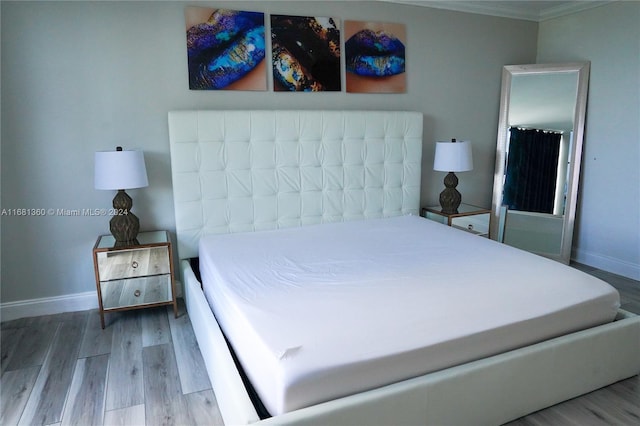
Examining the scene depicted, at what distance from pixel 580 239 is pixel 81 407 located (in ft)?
13.4

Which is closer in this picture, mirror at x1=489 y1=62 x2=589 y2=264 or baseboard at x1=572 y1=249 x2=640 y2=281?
baseboard at x1=572 y1=249 x2=640 y2=281

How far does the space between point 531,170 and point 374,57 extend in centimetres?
184

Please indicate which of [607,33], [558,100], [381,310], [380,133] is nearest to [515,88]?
[558,100]

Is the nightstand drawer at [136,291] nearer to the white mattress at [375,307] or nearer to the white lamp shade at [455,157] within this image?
the white mattress at [375,307]

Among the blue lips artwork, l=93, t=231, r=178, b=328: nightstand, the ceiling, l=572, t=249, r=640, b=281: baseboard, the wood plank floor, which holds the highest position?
the ceiling

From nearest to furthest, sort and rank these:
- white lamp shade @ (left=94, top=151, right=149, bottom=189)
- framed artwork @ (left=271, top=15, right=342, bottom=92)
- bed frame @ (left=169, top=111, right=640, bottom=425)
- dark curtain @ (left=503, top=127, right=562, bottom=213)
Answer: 1. bed frame @ (left=169, top=111, right=640, bottom=425)
2. white lamp shade @ (left=94, top=151, right=149, bottom=189)
3. framed artwork @ (left=271, top=15, right=342, bottom=92)
4. dark curtain @ (left=503, top=127, right=562, bottom=213)

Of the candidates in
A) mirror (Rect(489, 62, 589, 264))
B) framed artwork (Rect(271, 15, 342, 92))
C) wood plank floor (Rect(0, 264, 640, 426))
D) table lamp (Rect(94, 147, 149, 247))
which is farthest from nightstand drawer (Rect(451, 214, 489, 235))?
table lamp (Rect(94, 147, 149, 247))

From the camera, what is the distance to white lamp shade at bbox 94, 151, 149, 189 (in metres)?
2.55

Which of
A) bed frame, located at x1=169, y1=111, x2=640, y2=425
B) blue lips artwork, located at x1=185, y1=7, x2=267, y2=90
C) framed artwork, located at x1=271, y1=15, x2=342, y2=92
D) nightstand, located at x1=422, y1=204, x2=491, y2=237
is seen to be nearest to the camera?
bed frame, located at x1=169, y1=111, x2=640, y2=425

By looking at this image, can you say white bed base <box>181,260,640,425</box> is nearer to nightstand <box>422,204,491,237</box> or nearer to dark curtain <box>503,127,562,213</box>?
nightstand <box>422,204,491,237</box>

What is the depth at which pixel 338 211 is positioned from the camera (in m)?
3.38

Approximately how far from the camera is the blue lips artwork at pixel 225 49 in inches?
113

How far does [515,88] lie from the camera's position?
3900mm

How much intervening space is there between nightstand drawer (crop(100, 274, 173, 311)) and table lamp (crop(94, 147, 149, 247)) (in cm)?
25
